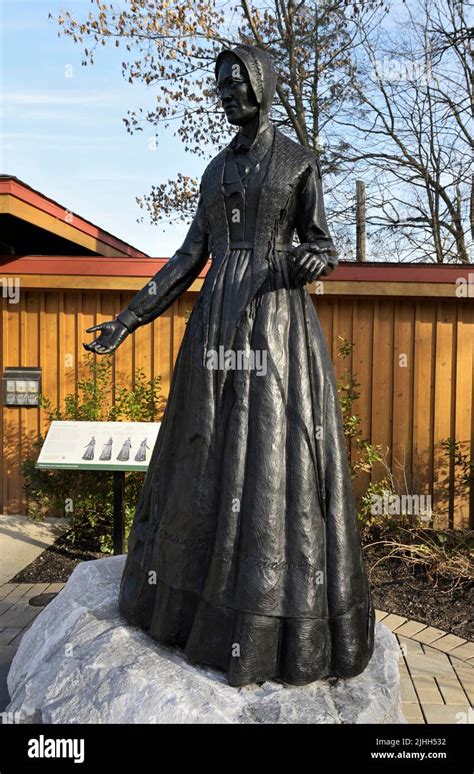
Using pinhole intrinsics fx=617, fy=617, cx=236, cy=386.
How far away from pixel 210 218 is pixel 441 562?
3793mm

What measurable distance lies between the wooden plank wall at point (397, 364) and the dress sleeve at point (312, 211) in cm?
399

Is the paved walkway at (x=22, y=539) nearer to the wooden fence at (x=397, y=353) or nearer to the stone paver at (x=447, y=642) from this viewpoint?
the wooden fence at (x=397, y=353)

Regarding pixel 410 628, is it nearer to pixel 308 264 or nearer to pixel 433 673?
pixel 433 673

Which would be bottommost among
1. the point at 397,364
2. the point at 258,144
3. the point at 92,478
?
the point at 92,478

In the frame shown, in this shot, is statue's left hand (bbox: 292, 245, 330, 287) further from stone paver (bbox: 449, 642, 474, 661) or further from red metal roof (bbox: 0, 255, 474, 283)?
red metal roof (bbox: 0, 255, 474, 283)

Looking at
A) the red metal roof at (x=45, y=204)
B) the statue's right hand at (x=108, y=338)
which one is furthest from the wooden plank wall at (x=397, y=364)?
the statue's right hand at (x=108, y=338)

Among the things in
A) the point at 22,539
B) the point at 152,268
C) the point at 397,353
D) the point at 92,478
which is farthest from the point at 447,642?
the point at 152,268

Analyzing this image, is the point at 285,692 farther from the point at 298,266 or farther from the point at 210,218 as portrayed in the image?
the point at 210,218

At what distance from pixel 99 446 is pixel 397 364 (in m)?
3.23

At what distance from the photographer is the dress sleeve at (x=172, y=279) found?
279 centimetres

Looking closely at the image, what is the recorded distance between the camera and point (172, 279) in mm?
2824

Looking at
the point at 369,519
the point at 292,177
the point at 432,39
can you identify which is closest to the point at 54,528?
the point at 369,519

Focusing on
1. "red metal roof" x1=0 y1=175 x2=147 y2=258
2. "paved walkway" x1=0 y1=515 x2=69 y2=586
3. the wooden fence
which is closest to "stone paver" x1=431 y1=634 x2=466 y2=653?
the wooden fence

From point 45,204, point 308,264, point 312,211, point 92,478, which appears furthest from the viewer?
point 92,478
